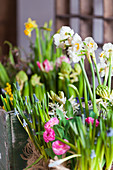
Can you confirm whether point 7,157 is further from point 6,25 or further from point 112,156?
point 6,25

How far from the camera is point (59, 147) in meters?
0.74

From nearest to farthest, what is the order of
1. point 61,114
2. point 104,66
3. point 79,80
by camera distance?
1. point 61,114
2. point 104,66
3. point 79,80

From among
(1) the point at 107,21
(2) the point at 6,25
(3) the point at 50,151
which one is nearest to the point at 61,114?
(3) the point at 50,151

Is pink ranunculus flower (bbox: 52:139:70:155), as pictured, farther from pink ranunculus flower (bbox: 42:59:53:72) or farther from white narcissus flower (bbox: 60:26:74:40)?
pink ranunculus flower (bbox: 42:59:53:72)

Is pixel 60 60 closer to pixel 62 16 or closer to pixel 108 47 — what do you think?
pixel 108 47

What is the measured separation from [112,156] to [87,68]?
1.24 meters

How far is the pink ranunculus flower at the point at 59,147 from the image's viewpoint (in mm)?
734

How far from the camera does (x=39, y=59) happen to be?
1.59 m

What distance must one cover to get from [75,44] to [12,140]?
354 mm

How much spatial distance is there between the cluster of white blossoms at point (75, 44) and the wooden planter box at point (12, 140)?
0.26 meters

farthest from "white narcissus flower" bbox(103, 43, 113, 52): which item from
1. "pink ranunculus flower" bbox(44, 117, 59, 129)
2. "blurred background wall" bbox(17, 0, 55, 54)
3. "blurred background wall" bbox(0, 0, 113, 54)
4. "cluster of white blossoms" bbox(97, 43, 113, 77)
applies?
"blurred background wall" bbox(17, 0, 55, 54)

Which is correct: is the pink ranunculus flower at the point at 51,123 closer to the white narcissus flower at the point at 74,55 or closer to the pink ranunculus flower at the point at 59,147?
the pink ranunculus flower at the point at 59,147

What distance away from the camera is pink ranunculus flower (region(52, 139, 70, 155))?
2.41 ft

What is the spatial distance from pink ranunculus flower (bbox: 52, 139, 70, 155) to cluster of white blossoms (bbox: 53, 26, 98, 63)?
235 millimetres
